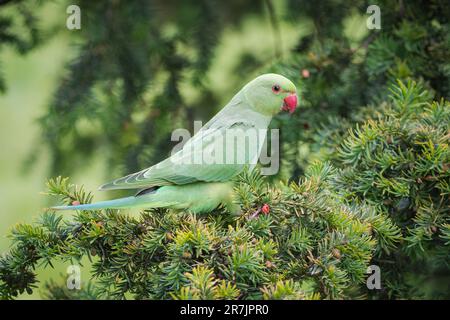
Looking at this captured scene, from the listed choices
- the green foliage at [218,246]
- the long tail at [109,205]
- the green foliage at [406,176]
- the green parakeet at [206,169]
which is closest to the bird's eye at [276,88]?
the green parakeet at [206,169]

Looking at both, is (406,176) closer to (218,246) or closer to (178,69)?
(218,246)

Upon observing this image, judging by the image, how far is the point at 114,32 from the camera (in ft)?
14.2

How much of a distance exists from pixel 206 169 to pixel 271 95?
793 mm

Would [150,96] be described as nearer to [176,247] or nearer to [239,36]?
[239,36]

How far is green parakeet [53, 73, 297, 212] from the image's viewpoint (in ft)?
9.93

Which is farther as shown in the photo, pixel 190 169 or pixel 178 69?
pixel 178 69

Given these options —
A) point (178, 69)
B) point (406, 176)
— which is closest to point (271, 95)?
point (178, 69)

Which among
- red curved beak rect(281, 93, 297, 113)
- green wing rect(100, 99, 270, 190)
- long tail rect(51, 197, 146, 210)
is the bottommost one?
long tail rect(51, 197, 146, 210)

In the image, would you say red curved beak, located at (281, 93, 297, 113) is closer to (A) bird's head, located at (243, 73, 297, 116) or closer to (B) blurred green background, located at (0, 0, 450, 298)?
(A) bird's head, located at (243, 73, 297, 116)

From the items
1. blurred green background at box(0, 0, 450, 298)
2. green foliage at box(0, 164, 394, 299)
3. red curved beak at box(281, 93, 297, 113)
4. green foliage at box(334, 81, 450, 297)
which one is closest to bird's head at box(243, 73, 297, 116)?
red curved beak at box(281, 93, 297, 113)

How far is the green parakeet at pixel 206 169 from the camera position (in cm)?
303

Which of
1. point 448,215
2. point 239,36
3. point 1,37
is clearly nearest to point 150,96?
point 1,37

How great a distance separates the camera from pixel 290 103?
3.69m

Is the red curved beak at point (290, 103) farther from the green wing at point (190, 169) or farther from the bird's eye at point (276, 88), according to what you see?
the green wing at point (190, 169)
